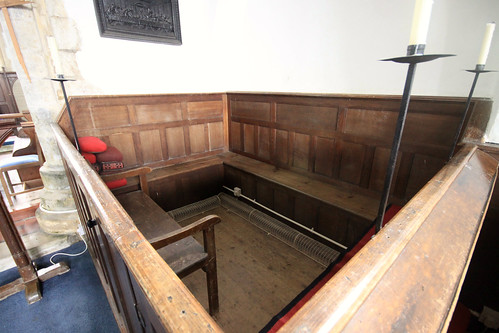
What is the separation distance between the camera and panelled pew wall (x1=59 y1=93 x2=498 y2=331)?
1752 millimetres

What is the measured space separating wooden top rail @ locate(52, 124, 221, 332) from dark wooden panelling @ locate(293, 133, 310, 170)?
83.8 inches

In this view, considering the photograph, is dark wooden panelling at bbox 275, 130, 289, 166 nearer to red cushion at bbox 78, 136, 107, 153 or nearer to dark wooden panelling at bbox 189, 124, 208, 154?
dark wooden panelling at bbox 189, 124, 208, 154

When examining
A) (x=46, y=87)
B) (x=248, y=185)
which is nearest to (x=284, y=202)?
(x=248, y=185)

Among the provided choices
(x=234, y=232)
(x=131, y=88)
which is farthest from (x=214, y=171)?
(x=131, y=88)

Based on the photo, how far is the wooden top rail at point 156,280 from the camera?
395mm

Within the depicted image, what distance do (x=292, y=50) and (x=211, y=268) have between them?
2.36 metres

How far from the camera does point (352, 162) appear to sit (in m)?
2.22

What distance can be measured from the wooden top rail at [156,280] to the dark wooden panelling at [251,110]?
238cm

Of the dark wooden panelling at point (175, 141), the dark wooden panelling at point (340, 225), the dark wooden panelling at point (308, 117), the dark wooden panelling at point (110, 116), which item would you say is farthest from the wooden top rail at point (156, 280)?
the dark wooden panelling at point (175, 141)

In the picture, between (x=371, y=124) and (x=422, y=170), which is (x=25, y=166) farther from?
(x=422, y=170)

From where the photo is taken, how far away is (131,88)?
2.70 meters

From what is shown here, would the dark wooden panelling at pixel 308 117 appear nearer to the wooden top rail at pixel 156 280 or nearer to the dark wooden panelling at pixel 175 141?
the dark wooden panelling at pixel 175 141

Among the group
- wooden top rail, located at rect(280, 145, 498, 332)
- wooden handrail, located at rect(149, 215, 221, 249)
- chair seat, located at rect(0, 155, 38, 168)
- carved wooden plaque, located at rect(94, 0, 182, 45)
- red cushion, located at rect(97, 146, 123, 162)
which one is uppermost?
carved wooden plaque, located at rect(94, 0, 182, 45)

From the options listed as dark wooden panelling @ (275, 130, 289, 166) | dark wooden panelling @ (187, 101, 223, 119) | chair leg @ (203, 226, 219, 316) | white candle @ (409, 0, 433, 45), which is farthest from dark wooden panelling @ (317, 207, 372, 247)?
dark wooden panelling @ (187, 101, 223, 119)
